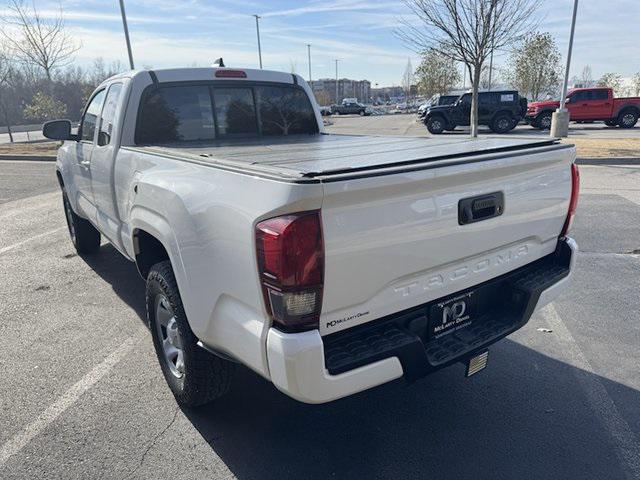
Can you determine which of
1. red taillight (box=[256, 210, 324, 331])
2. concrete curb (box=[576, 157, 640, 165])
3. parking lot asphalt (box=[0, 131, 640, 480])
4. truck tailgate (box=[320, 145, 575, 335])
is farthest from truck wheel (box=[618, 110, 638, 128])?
red taillight (box=[256, 210, 324, 331])

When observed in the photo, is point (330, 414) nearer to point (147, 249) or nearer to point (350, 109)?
point (147, 249)

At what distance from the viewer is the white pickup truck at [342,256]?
1902 millimetres

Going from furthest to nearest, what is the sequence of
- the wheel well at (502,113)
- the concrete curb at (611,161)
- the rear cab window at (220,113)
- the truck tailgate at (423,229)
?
the wheel well at (502,113) → the concrete curb at (611,161) → the rear cab window at (220,113) → the truck tailgate at (423,229)

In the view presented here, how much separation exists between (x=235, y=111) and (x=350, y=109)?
173 ft

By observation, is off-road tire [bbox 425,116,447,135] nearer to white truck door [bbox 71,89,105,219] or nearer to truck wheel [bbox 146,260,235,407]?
white truck door [bbox 71,89,105,219]

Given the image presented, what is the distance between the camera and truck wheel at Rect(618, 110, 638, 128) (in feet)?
79.3

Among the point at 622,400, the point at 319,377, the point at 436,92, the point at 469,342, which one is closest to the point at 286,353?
the point at 319,377

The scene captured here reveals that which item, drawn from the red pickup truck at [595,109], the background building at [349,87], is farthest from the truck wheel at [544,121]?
the background building at [349,87]

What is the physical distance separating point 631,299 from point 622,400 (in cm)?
181

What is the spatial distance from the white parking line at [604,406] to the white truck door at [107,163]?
3530mm

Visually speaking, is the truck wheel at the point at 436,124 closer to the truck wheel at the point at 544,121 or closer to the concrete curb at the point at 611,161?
the truck wheel at the point at 544,121

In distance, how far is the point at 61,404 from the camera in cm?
312

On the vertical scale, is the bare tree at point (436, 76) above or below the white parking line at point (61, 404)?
above

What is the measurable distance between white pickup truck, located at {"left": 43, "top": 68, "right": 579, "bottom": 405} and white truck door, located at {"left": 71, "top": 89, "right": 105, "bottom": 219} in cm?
119
